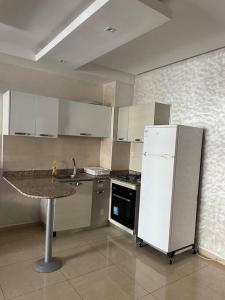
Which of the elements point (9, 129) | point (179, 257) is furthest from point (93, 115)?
point (179, 257)

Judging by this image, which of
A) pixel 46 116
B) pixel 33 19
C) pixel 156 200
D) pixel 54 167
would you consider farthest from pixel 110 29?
pixel 54 167

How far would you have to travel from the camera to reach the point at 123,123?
13.6ft

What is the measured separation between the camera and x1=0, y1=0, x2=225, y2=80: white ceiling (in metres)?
2.18

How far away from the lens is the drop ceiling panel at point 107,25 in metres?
1.97

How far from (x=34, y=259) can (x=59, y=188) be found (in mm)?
920

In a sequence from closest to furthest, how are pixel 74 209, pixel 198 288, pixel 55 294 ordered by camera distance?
pixel 55 294 → pixel 198 288 → pixel 74 209

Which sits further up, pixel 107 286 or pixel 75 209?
pixel 75 209

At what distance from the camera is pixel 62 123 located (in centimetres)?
367

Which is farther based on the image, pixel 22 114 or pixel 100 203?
pixel 100 203

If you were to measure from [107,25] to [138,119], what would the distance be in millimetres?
1785

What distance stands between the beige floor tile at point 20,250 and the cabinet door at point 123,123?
2.11 meters

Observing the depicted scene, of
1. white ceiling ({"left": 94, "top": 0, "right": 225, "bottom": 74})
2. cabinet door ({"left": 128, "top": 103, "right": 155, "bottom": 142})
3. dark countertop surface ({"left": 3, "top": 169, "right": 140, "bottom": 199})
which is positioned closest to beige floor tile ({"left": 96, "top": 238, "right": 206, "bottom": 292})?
dark countertop surface ({"left": 3, "top": 169, "right": 140, "bottom": 199})

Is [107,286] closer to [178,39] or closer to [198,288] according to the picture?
[198,288]

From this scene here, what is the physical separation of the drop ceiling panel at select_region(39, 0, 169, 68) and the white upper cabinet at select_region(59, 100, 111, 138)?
0.79 meters
